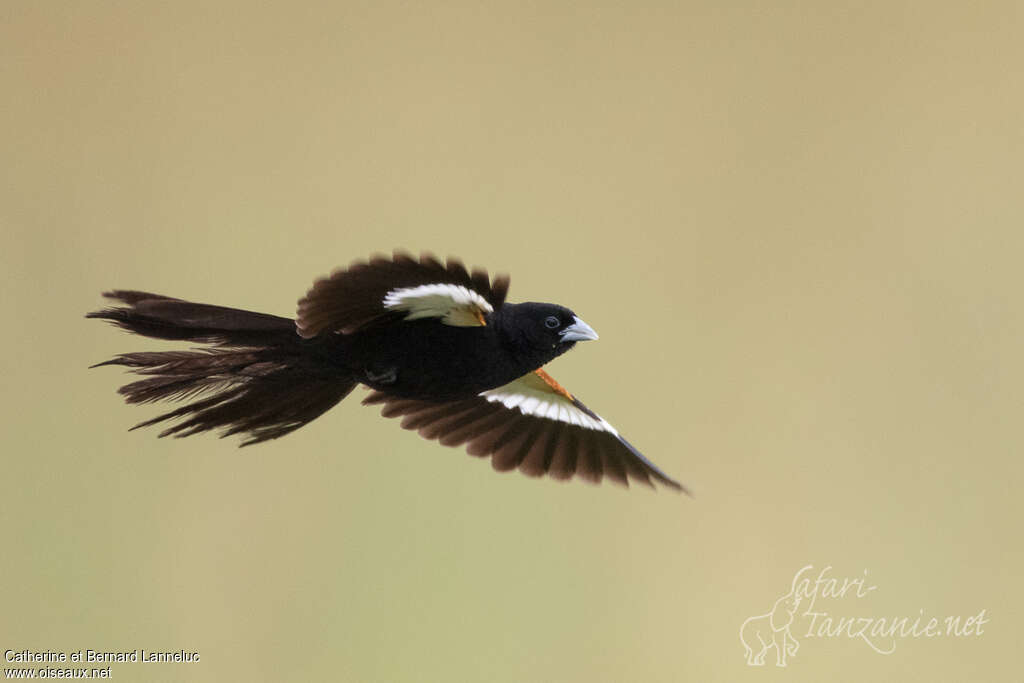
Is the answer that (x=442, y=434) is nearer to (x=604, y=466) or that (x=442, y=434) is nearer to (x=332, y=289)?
(x=604, y=466)

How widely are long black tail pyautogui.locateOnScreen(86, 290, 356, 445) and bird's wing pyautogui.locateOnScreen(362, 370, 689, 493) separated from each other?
815mm

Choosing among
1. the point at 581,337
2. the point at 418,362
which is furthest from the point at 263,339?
the point at 581,337

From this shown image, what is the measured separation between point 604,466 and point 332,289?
147cm

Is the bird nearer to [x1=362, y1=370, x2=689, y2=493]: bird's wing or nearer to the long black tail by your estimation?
the long black tail

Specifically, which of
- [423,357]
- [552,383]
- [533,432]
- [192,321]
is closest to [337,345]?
[423,357]

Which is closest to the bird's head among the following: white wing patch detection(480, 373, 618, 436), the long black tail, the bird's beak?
the bird's beak

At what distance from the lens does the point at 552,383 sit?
2.93 meters

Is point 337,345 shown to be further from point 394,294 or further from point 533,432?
point 533,432

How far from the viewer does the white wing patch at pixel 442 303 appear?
1833mm

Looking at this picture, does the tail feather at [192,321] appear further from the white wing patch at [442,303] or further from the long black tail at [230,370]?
the white wing patch at [442,303]

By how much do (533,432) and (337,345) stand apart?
3.76ft

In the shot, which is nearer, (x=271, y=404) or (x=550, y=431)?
(x=271, y=404)

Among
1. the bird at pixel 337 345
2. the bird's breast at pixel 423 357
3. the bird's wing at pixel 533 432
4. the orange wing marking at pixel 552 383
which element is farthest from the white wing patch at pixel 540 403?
the bird's breast at pixel 423 357

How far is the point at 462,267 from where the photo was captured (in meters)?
1.73
